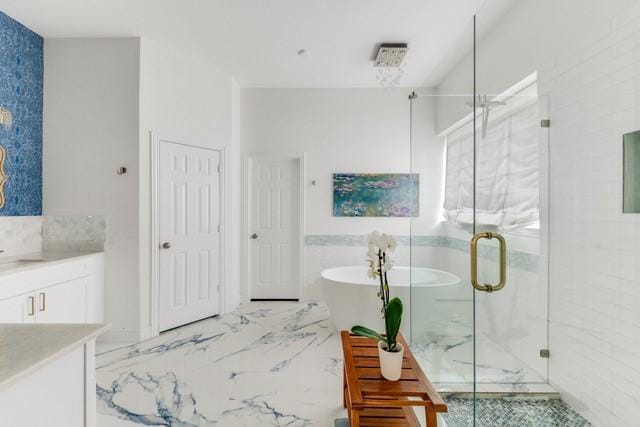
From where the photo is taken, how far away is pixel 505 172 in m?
1.45

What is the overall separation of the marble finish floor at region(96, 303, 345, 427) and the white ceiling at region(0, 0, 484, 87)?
8.41ft

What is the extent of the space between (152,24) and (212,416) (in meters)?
3.08

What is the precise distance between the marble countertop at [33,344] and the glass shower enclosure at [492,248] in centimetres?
144

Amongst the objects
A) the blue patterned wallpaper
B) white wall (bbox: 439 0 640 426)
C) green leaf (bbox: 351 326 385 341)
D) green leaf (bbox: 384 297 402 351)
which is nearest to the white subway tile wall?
white wall (bbox: 439 0 640 426)

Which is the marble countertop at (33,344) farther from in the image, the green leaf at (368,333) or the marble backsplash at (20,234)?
the marble backsplash at (20,234)

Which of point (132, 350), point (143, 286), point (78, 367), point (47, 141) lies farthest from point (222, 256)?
point (78, 367)

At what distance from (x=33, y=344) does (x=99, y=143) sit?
274 centimetres

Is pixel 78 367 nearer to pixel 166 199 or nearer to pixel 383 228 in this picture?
pixel 166 199

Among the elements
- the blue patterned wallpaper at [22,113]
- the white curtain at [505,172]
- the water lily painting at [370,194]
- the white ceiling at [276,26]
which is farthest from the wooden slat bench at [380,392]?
the blue patterned wallpaper at [22,113]

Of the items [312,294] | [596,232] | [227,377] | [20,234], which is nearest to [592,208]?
[596,232]

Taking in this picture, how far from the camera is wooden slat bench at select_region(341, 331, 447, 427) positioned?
1.38 m

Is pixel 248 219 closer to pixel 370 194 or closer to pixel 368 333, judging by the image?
pixel 370 194

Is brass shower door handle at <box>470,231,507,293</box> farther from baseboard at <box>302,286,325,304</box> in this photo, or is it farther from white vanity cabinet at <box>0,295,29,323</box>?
baseboard at <box>302,286,325,304</box>

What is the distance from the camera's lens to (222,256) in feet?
12.4
